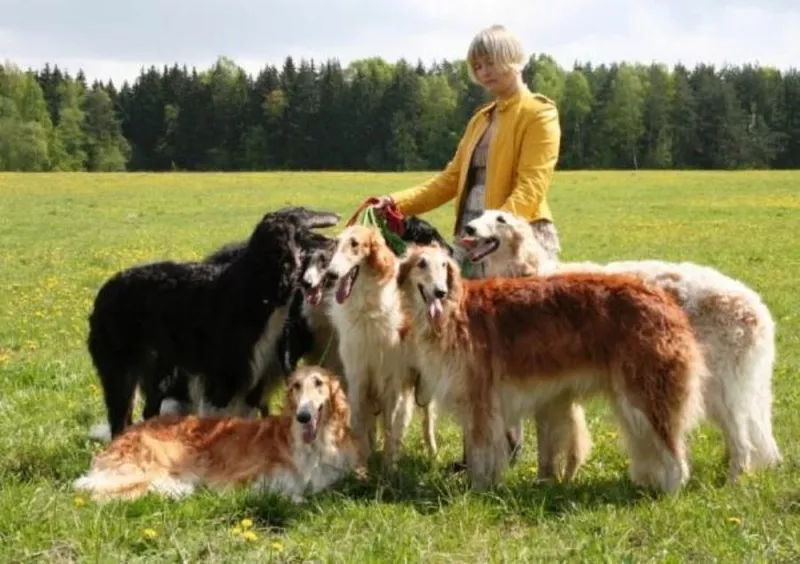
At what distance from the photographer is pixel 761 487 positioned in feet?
19.0

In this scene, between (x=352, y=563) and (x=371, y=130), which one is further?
(x=371, y=130)

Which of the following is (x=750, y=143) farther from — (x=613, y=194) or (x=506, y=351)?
(x=506, y=351)

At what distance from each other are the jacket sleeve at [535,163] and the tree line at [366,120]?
69497 mm

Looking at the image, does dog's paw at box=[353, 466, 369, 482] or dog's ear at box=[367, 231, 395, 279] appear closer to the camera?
dog's ear at box=[367, 231, 395, 279]

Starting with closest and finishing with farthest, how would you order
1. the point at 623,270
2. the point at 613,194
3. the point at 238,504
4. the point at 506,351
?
the point at 238,504
the point at 506,351
the point at 623,270
the point at 613,194

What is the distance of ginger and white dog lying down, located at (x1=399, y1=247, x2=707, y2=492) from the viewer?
5859mm

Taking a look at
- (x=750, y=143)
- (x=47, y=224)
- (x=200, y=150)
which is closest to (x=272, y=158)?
(x=200, y=150)

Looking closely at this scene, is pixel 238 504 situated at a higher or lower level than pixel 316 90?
lower

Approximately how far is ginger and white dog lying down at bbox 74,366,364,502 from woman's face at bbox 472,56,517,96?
2510 millimetres

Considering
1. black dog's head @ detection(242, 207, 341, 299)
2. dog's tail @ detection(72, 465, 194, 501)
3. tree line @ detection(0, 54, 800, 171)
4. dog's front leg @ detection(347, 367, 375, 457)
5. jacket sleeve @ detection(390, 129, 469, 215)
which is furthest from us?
tree line @ detection(0, 54, 800, 171)

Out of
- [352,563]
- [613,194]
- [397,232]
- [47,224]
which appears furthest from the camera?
[613,194]

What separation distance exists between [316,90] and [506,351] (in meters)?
81.3

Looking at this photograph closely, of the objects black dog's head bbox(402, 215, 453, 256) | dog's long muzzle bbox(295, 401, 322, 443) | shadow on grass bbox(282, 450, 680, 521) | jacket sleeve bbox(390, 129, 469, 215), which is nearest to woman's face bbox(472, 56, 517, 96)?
jacket sleeve bbox(390, 129, 469, 215)

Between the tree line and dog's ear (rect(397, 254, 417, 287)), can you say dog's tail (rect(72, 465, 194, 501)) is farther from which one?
the tree line
